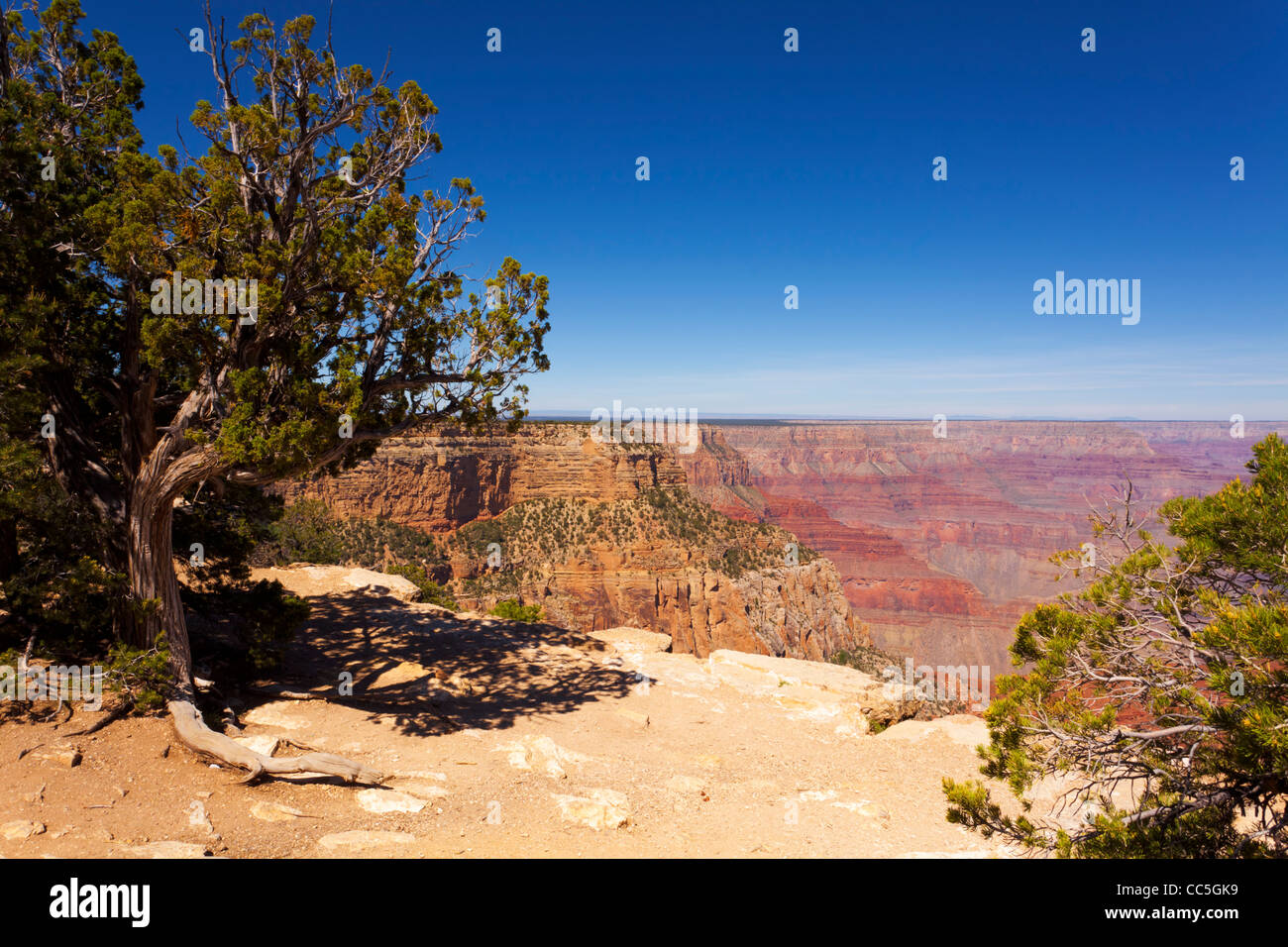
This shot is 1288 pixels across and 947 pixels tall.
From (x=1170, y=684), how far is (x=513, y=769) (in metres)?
8.07

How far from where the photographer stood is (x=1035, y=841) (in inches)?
187

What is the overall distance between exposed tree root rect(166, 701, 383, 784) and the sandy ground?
7.1 inches

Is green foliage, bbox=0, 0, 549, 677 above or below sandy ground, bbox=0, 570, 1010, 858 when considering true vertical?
above

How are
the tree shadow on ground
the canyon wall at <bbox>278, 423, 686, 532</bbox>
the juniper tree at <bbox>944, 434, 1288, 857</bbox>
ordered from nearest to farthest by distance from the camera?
the juniper tree at <bbox>944, 434, 1288, 857</bbox>, the tree shadow on ground, the canyon wall at <bbox>278, 423, 686, 532</bbox>

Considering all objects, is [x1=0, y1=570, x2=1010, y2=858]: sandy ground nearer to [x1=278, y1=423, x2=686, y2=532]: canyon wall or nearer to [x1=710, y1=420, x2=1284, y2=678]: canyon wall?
[x1=278, y1=423, x2=686, y2=532]: canyon wall

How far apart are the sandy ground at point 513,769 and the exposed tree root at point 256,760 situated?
181 millimetres

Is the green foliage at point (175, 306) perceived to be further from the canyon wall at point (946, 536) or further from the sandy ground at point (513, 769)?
the canyon wall at point (946, 536)

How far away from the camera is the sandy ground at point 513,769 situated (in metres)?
6.88

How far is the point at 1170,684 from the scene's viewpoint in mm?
4879

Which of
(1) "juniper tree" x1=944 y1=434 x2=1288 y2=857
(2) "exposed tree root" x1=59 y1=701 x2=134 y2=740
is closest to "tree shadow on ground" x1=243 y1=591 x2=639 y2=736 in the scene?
(2) "exposed tree root" x1=59 y1=701 x2=134 y2=740

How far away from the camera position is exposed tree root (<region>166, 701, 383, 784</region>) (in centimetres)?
793

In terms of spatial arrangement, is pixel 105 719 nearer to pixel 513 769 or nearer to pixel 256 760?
pixel 256 760
